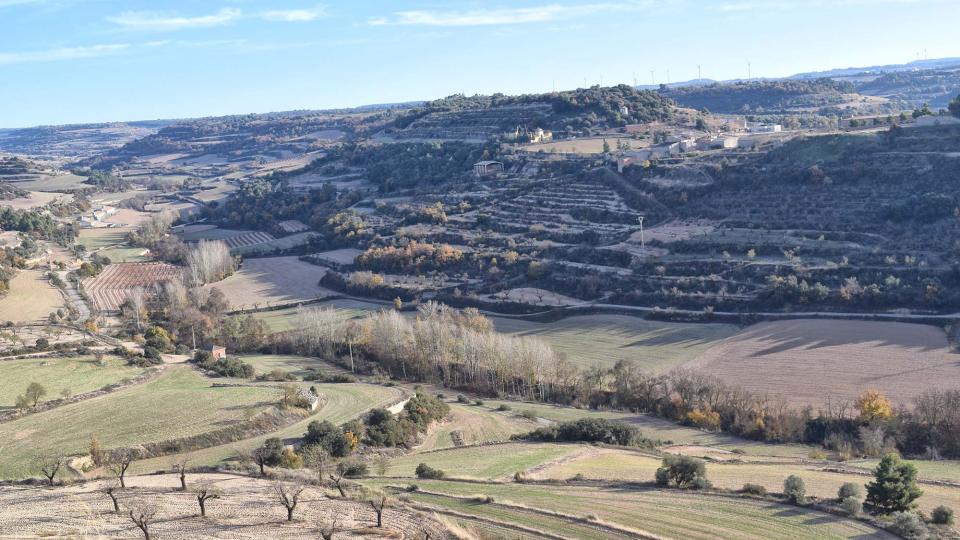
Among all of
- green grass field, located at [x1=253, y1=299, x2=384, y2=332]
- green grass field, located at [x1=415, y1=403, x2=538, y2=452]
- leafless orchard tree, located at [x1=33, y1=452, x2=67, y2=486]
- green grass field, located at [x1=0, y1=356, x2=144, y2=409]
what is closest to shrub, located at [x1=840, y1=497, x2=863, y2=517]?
green grass field, located at [x1=415, y1=403, x2=538, y2=452]

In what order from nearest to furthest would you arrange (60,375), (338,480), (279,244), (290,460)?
(338,480)
(290,460)
(60,375)
(279,244)

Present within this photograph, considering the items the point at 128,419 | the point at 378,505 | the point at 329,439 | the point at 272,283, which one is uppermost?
the point at 378,505

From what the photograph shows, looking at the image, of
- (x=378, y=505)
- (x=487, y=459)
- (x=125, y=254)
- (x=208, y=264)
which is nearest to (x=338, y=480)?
(x=378, y=505)

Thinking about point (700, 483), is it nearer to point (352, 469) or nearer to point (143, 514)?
point (352, 469)

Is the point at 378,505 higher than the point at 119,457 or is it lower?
higher

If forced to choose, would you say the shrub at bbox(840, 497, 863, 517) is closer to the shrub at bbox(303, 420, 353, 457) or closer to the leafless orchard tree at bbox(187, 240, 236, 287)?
the shrub at bbox(303, 420, 353, 457)

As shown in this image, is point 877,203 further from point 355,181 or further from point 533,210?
point 355,181

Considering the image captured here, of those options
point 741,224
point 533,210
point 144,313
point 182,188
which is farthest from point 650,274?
point 182,188
